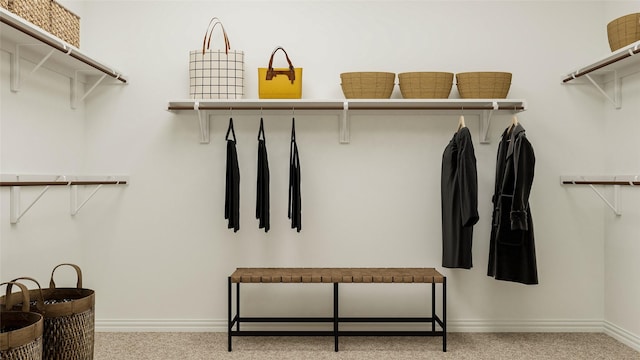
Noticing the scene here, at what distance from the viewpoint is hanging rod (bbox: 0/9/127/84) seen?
2531 millimetres

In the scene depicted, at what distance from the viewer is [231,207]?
11.9 feet

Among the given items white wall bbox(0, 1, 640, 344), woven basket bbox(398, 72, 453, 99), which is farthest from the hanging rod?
woven basket bbox(398, 72, 453, 99)

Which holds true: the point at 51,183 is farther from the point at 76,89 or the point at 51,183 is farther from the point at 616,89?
the point at 616,89

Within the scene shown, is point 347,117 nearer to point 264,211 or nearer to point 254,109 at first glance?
point 254,109

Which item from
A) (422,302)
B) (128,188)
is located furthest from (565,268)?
(128,188)

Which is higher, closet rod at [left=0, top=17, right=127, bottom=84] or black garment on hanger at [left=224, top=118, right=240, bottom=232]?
closet rod at [left=0, top=17, right=127, bottom=84]

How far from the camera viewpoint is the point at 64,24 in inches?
125

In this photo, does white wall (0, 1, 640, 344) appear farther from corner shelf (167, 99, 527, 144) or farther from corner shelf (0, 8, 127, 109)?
corner shelf (0, 8, 127, 109)

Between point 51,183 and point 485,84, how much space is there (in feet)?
9.05

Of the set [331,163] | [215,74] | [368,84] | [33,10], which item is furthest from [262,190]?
[33,10]

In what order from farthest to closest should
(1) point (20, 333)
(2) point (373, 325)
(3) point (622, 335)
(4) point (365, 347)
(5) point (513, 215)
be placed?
(2) point (373, 325), (3) point (622, 335), (4) point (365, 347), (5) point (513, 215), (1) point (20, 333)

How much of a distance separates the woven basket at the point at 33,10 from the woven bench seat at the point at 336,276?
1.84 meters

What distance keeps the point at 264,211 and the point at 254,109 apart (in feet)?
2.47

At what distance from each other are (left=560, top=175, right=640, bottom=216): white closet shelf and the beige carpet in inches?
36.7
